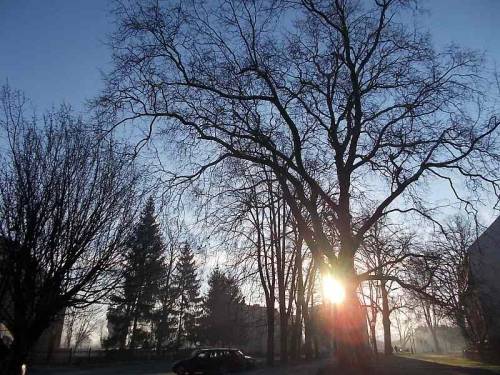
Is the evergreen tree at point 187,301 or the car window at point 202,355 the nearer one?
the car window at point 202,355

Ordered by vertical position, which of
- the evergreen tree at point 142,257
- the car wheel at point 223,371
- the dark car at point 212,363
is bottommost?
the car wheel at point 223,371

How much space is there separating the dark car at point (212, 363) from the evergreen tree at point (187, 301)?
69.9 ft

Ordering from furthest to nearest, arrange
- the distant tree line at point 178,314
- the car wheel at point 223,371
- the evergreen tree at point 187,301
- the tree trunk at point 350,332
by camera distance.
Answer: the evergreen tree at point 187,301, the distant tree line at point 178,314, the car wheel at point 223,371, the tree trunk at point 350,332

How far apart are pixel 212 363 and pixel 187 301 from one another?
24.3m

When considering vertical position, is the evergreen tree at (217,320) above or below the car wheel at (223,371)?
above

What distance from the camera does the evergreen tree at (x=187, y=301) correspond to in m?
47.3

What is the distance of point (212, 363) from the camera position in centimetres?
2477

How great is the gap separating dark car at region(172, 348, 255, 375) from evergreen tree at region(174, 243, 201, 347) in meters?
21.3

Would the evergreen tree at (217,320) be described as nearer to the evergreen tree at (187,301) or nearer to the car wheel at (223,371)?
the evergreen tree at (187,301)

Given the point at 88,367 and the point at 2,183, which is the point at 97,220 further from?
the point at 88,367

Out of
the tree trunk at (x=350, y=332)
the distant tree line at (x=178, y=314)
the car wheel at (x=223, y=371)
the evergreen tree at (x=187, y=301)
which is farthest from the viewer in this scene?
the evergreen tree at (x=187, y=301)

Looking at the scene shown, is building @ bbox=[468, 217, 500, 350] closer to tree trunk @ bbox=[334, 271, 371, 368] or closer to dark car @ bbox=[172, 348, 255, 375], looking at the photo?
dark car @ bbox=[172, 348, 255, 375]

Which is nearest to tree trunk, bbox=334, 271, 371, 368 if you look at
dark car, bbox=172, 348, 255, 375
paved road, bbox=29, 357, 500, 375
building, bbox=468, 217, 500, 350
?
paved road, bbox=29, 357, 500, 375

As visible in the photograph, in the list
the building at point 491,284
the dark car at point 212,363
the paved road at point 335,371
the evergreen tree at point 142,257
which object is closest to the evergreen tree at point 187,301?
the paved road at point 335,371
